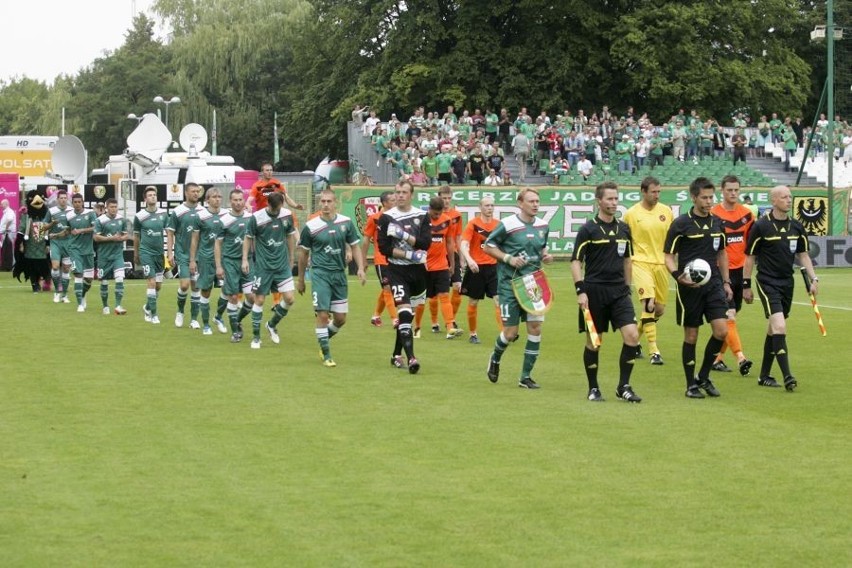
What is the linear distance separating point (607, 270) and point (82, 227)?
49.4ft

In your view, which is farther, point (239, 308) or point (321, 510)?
point (239, 308)

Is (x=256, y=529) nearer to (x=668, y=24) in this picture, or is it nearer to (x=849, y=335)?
(x=849, y=335)

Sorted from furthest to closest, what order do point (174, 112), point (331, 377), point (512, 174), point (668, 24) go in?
point (174, 112), point (668, 24), point (512, 174), point (331, 377)

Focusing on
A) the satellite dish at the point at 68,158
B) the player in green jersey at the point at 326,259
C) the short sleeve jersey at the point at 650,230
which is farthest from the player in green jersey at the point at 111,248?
the satellite dish at the point at 68,158

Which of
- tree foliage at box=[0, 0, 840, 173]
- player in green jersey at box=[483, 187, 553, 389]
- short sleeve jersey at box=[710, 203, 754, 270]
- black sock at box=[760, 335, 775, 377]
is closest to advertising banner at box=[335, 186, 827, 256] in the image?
tree foliage at box=[0, 0, 840, 173]

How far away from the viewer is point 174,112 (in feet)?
279

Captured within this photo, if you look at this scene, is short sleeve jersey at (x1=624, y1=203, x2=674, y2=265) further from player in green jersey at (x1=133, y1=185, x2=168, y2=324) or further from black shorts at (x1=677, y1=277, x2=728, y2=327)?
player in green jersey at (x1=133, y1=185, x2=168, y2=324)

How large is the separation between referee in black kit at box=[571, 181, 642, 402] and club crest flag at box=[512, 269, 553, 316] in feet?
2.08

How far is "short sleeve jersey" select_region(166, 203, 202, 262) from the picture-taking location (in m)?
21.0

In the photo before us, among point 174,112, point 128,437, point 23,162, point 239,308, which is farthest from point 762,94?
point 128,437

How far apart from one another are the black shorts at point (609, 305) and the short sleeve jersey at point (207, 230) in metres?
8.40

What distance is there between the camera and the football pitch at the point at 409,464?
7699 mm

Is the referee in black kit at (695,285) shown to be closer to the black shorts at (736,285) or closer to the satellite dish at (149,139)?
the black shorts at (736,285)

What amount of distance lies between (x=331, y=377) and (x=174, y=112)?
72067mm
